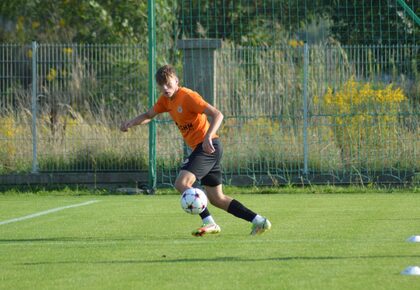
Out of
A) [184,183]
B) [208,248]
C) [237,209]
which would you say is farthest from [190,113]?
[208,248]

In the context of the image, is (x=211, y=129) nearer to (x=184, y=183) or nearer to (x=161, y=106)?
(x=184, y=183)

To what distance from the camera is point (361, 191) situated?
19.0 m

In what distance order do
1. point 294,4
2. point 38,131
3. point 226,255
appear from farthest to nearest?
point 294,4 < point 38,131 < point 226,255

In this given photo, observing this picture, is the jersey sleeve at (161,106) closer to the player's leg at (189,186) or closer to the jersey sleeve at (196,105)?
the jersey sleeve at (196,105)

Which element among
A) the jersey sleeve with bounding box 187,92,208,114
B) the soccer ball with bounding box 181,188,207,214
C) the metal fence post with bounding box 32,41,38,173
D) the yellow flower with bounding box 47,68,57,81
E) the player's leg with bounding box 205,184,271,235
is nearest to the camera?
the soccer ball with bounding box 181,188,207,214

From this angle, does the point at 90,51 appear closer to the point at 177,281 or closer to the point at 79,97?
the point at 79,97

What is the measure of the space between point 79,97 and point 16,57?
59.4 inches

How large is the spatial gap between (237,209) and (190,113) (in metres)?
1.09

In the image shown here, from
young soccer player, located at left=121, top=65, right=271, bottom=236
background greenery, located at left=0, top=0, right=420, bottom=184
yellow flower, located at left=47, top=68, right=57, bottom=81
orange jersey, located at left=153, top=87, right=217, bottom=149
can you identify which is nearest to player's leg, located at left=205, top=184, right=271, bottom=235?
young soccer player, located at left=121, top=65, right=271, bottom=236

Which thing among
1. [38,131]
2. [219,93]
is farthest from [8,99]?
[219,93]

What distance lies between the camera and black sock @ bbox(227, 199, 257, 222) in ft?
37.2

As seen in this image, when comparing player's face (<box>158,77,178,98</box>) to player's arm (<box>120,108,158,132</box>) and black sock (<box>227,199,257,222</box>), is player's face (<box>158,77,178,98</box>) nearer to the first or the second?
player's arm (<box>120,108,158,132</box>)

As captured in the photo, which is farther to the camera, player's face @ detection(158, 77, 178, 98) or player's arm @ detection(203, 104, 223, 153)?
player's face @ detection(158, 77, 178, 98)

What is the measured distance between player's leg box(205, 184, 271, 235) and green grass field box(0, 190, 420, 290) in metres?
0.17
